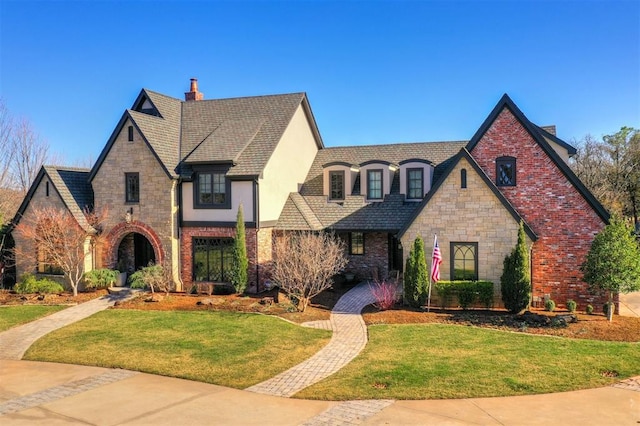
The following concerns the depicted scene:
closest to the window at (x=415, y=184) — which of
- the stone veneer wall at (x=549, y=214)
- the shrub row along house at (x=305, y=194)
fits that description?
the shrub row along house at (x=305, y=194)

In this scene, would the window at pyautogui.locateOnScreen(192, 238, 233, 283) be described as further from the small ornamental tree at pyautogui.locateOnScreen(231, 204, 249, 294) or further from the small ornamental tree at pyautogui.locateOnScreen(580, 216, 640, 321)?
the small ornamental tree at pyautogui.locateOnScreen(580, 216, 640, 321)

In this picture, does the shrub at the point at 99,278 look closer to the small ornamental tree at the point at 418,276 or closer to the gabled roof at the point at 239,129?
the gabled roof at the point at 239,129

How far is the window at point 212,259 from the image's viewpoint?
23.0 m

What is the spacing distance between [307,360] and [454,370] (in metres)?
3.94

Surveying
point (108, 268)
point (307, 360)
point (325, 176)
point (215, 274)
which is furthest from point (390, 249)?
point (108, 268)

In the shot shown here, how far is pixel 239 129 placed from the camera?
83.5 ft

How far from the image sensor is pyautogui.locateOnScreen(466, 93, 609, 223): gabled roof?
1781cm

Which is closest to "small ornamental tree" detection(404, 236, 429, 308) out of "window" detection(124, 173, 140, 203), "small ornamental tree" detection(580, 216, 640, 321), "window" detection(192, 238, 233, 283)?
"small ornamental tree" detection(580, 216, 640, 321)

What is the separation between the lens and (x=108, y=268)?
2411 cm

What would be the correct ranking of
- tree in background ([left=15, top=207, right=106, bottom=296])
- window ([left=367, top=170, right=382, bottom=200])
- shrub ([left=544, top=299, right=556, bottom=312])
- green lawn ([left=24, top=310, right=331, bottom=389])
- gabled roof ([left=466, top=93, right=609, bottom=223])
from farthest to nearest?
1. window ([left=367, top=170, right=382, bottom=200])
2. tree in background ([left=15, top=207, right=106, bottom=296])
3. gabled roof ([left=466, top=93, right=609, bottom=223])
4. shrub ([left=544, top=299, right=556, bottom=312])
5. green lawn ([left=24, top=310, right=331, bottom=389])

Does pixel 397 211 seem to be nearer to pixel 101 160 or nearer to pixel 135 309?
pixel 135 309

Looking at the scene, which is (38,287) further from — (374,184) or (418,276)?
(418,276)

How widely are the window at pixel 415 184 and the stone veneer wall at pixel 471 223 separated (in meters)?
5.57

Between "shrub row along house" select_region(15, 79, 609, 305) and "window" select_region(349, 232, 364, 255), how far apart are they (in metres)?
0.08
